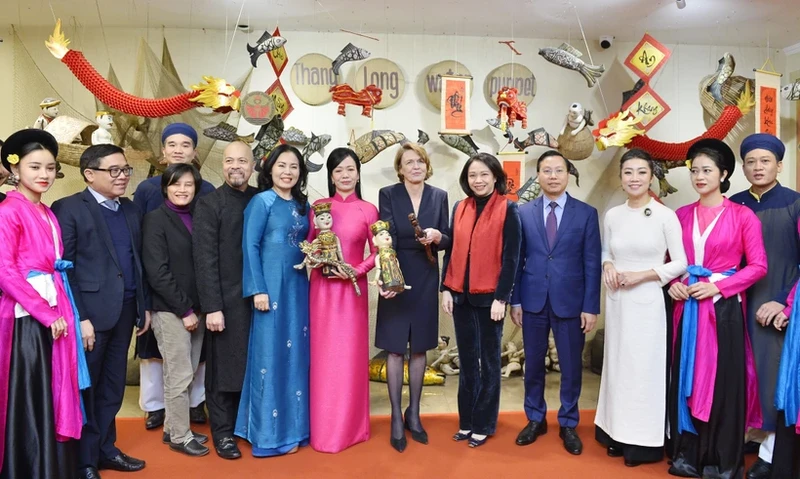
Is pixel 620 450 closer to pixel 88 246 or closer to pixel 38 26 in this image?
pixel 88 246

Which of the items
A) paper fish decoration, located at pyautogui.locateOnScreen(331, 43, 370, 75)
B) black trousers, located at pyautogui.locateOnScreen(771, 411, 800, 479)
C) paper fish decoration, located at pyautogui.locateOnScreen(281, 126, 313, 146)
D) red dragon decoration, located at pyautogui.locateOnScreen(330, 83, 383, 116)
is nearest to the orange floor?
black trousers, located at pyautogui.locateOnScreen(771, 411, 800, 479)

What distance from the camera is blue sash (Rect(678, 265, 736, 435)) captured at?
2.82m

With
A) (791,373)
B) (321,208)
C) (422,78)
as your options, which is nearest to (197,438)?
(321,208)

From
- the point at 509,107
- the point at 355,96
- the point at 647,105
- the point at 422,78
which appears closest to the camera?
the point at 355,96

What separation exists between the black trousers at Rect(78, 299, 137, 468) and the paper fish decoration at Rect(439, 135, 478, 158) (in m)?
2.65

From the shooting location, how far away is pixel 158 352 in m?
3.38

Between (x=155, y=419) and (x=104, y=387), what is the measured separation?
2.45 ft

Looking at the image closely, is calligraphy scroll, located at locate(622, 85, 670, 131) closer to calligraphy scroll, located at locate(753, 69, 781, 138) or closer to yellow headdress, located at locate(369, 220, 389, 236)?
calligraphy scroll, located at locate(753, 69, 781, 138)

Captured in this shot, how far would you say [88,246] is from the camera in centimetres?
268

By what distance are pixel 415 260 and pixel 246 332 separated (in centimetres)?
96

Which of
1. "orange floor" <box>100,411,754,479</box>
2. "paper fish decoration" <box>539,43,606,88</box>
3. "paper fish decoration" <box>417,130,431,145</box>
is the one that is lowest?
"orange floor" <box>100,411,754,479</box>

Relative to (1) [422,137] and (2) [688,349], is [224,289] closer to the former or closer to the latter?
(1) [422,137]

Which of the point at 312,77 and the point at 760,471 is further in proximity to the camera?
the point at 312,77

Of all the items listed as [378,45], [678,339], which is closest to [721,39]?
[378,45]
